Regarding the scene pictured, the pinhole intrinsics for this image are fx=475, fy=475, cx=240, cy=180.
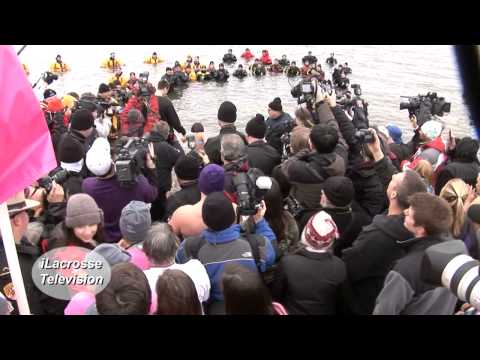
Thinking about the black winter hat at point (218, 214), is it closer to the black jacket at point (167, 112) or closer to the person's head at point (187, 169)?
the person's head at point (187, 169)

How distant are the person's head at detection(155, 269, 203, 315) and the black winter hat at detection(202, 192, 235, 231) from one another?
0.64 meters

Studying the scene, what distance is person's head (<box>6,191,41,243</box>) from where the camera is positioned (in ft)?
9.10

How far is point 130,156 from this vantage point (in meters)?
3.81

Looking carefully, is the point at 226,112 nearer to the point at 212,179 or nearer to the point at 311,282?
the point at 212,179

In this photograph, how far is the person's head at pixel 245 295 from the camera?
90.1 inches

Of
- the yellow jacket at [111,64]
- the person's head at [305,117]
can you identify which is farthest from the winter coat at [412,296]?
the yellow jacket at [111,64]

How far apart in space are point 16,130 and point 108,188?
1.48 m

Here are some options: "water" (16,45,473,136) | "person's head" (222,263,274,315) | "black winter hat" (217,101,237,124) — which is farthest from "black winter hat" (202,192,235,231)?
"water" (16,45,473,136)

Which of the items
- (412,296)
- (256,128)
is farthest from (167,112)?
(412,296)

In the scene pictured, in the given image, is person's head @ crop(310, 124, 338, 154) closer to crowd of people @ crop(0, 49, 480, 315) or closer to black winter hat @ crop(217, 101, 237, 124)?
crowd of people @ crop(0, 49, 480, 315)
